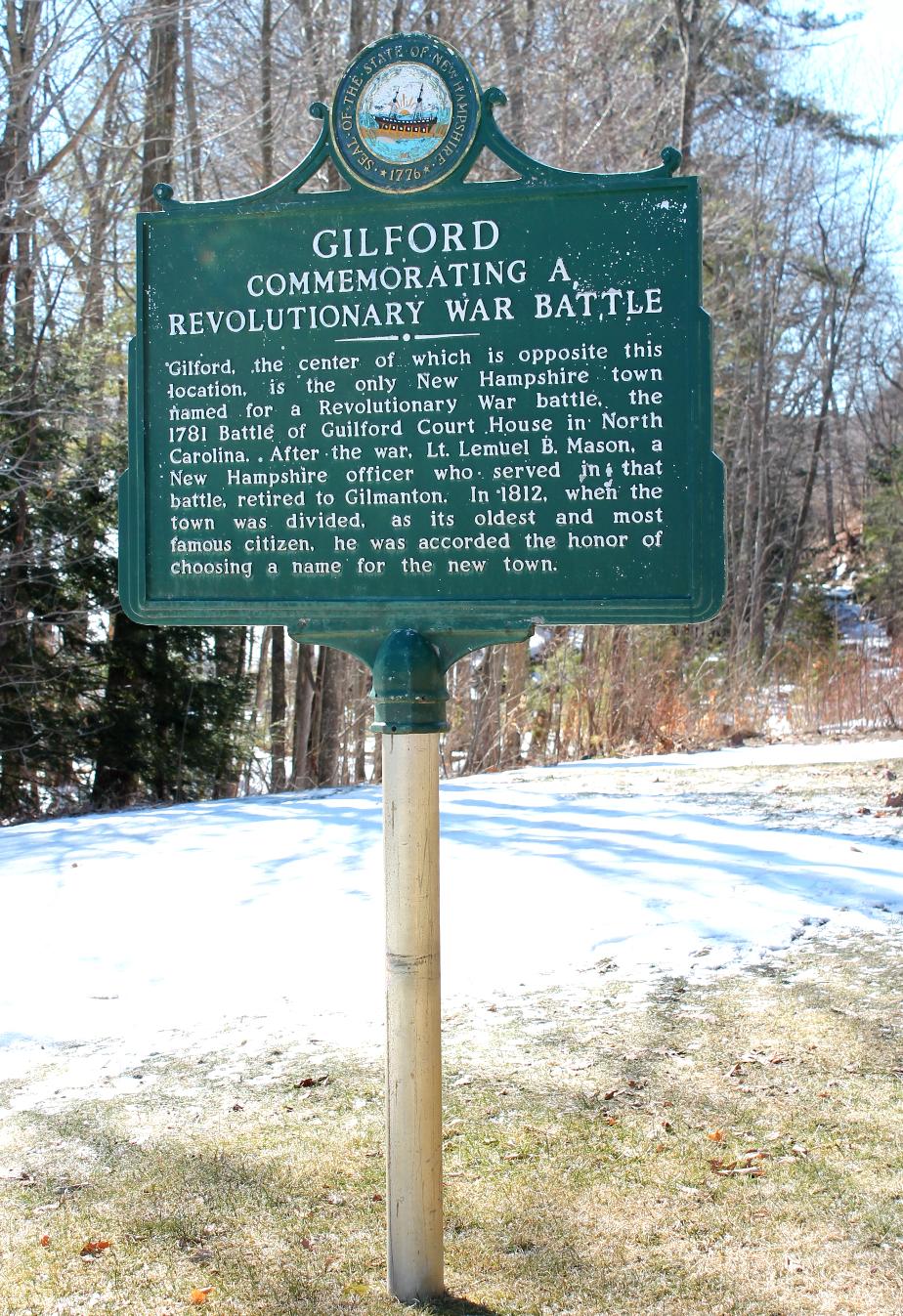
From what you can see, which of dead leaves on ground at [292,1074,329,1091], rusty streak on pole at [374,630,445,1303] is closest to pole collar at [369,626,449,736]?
rusty streak on pole at [374,630,445,1303]

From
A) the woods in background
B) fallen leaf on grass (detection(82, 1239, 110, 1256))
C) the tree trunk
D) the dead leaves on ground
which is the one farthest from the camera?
the tree trunk

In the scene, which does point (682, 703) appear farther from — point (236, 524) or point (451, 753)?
point (236, 524)

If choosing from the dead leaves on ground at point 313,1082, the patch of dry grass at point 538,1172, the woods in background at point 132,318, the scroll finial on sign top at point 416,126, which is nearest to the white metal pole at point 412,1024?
the patch of dry grass at point 538,1172

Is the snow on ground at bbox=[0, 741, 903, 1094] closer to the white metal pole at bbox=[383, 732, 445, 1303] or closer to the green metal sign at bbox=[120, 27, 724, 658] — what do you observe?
the white metal pole at bbox=[383, 732, 445, 1303]

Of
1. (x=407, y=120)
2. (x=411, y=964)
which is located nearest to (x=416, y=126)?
(x=407, y=120)

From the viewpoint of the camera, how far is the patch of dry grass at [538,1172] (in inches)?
117

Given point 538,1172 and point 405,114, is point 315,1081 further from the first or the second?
point 405,114

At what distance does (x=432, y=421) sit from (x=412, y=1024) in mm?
1401

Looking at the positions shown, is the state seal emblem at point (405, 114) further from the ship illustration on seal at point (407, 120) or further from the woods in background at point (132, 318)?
the woods in background at point (132, 318)

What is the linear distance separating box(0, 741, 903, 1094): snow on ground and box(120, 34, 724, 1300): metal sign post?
5.94ft

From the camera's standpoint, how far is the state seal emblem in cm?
290

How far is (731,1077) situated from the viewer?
404 centimetres

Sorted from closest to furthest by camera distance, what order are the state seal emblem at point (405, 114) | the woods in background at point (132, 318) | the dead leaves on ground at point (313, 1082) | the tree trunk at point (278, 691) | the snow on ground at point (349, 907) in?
1. the state seal emblem at point (405, 114)
2. the dead leaves on ground at point (313, 1082)
3. the snow on ground at point (349, 907)
4. the woods in background at point (132, 318)
5. the tree trunk at point (278, 691)

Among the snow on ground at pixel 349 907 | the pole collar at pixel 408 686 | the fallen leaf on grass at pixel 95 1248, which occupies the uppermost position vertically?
the pole collar at pixel 408 686
